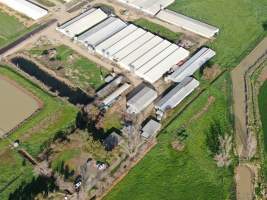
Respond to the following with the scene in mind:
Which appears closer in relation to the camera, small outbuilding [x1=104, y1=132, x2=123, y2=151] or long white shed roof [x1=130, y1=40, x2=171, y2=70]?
small outbuilding [x1=104, y1=132, x2=123, y2=151]

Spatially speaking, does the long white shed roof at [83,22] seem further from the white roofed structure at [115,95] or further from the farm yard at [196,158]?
the farm yard at [196,158]

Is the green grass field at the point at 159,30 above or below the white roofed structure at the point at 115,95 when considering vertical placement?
above

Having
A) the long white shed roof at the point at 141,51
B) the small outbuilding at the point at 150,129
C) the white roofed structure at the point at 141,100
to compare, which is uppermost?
the long white shed roof at the point at 141,51

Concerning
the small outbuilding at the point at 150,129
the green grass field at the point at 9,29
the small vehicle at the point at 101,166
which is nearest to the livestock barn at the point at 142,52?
the small outbuilding at the point at 150,129

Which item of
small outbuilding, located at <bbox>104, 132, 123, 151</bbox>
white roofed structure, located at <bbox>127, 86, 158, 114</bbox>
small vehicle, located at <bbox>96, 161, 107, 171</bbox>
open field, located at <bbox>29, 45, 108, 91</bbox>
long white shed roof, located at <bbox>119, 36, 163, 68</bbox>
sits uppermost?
long white shed roof, located at <bbox>119, 36, 163, 68</bbox>

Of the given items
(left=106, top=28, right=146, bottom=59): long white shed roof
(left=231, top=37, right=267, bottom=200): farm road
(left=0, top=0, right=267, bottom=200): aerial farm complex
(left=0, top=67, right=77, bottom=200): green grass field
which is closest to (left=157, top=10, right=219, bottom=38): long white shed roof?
(left=0, top=0, right=267, bottom=200): aerial farm complex

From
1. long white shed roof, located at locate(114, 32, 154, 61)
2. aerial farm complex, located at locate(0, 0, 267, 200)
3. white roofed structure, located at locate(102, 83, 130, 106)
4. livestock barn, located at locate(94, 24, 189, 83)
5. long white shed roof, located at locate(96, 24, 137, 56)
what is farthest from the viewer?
long white shed roof, located at locate(96, 24, 137, 56)

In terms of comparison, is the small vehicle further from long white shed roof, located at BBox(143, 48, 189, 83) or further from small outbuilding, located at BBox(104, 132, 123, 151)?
long white shed roof, located at BBox(143, 48, 189, 83)

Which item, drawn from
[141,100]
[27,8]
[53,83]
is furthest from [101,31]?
[141,100]
